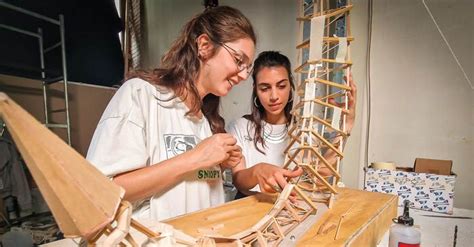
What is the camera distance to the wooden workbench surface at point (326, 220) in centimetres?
55

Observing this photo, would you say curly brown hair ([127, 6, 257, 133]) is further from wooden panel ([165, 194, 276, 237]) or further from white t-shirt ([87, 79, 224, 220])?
wooden panel ([165, 194, 276, 237])

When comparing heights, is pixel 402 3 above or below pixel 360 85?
above

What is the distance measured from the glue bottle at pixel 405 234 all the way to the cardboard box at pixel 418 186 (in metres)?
0.57

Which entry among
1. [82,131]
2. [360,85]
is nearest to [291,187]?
[360,85]

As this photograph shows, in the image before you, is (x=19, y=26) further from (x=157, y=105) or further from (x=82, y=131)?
(x=157, y=105)

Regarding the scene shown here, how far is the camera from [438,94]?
1271 millimetres

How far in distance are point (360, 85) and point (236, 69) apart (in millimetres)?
962

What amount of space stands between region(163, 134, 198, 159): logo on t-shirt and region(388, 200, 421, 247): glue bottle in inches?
19.9

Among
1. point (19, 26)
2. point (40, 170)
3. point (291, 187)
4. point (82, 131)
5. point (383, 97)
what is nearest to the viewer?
point (40, 170)

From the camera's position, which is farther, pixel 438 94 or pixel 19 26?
pixel 19 26

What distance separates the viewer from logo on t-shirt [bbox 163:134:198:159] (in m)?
0.67

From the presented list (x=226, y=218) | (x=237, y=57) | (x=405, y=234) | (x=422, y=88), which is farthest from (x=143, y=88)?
(x=422, y=88)

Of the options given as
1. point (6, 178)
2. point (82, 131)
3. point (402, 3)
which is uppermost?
point (402, 3)

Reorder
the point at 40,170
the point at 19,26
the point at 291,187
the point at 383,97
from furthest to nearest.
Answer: the point at 19,26 < the point at 383,97 < the point at 291,187 < the point at 40,170
